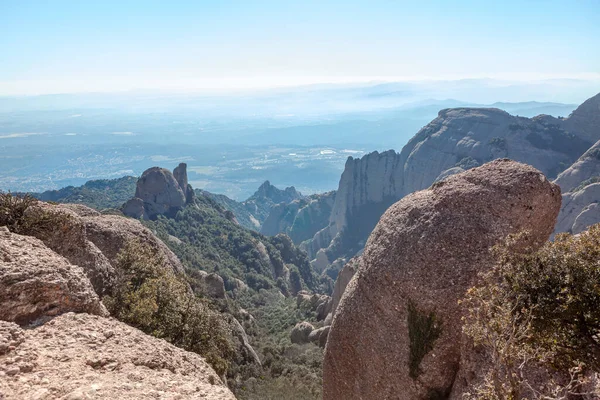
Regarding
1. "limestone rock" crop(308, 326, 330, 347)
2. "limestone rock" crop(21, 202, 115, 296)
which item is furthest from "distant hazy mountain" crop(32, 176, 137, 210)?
"limestone rock" crop(21, 202, 115, 296)

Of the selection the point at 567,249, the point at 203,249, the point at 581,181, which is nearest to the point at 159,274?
the point at 567,249

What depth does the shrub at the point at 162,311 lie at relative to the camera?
14.1 metres

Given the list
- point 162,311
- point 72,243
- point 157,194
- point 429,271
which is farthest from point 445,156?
point 72,243

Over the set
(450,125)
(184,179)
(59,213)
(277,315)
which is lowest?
(277,315)

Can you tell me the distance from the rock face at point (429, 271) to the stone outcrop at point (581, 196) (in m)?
31.3

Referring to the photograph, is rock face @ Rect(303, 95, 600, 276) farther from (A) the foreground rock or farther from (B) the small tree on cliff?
(A) the foreground rock

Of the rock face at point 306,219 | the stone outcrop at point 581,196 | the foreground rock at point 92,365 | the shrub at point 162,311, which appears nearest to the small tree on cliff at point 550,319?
the foreground rock at point 92,365

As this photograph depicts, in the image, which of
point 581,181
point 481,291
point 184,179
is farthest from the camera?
point 184,179

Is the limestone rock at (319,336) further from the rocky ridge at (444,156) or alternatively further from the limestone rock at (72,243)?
the rocky ridge at (444,156)

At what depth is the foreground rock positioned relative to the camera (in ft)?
21.5

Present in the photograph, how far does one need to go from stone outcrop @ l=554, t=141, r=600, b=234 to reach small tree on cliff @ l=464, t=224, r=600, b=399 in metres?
35.8

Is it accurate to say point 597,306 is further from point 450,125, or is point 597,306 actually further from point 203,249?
point 450,125

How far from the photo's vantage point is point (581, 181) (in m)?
67.9

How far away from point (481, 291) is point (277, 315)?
150ft
